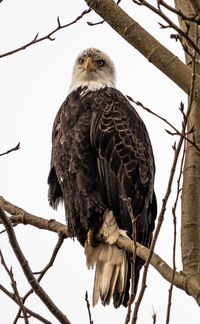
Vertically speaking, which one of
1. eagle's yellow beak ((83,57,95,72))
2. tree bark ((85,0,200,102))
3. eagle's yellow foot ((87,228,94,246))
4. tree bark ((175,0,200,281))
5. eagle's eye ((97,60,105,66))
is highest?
A: eagle's eye ((97,60,105,66))

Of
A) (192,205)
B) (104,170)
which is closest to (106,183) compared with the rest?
(104,170)

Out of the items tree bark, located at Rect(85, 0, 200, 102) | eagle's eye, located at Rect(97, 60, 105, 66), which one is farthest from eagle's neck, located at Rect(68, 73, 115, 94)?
tree bark, located at Rect(85, 0, 200, 102)

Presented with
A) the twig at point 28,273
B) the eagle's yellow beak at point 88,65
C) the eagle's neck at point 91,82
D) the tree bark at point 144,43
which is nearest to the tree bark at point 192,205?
the tree bark at point 144,43

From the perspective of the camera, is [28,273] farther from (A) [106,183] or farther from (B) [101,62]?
(B) [101,62]

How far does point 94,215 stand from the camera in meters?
5.41

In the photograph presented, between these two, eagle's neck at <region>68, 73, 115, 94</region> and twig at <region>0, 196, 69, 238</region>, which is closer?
twig at <region>0, 196, 69, 238</region>

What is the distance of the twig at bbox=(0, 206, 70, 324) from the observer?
3317mm

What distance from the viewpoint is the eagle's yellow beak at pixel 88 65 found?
655cm

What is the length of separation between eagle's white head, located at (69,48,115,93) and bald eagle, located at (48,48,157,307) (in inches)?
27.4

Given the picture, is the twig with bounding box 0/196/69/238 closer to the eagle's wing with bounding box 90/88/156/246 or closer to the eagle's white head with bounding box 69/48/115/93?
the eagle's wing with bounding box 90/88/156/246

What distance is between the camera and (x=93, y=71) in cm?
653

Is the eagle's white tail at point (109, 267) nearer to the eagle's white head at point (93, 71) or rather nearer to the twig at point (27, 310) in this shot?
the eagle's white head at point (93, 71)

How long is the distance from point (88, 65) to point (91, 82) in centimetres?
34

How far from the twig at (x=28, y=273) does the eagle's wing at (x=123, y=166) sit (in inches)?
74.1
